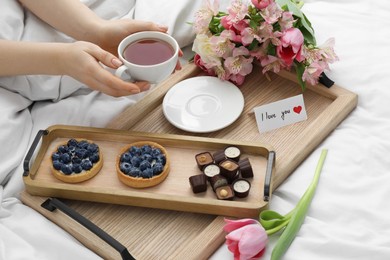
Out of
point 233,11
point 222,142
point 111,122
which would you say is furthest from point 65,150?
point 233,11

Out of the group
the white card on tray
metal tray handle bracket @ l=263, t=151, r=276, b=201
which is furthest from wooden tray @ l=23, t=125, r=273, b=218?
the white card on tray

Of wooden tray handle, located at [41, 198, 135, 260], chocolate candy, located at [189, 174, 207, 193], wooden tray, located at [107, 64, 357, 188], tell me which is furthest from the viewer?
wooden tray, located at [107, 64, 357, 188]

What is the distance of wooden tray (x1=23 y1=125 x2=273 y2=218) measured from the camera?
1.08 metres

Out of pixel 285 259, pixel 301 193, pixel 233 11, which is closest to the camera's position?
pixel 285 259

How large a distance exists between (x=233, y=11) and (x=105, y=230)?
54 centimetres

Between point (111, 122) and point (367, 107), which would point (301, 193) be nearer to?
point (367, 107)

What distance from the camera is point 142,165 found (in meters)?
1.11

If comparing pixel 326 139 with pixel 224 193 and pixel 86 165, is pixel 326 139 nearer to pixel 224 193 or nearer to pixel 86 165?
pixel 224 193

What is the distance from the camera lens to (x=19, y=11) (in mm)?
1336

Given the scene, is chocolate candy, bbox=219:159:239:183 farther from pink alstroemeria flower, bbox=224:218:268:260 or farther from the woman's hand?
the woman's hand

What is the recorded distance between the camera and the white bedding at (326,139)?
1.03 meters

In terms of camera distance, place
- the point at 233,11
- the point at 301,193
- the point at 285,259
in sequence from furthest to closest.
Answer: the point at 233,11
the point at 301,193
the point at 285,259

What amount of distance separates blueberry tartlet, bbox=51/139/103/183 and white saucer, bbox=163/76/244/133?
0.20 metres

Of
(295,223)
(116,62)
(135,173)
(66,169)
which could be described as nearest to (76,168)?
(66,169)
